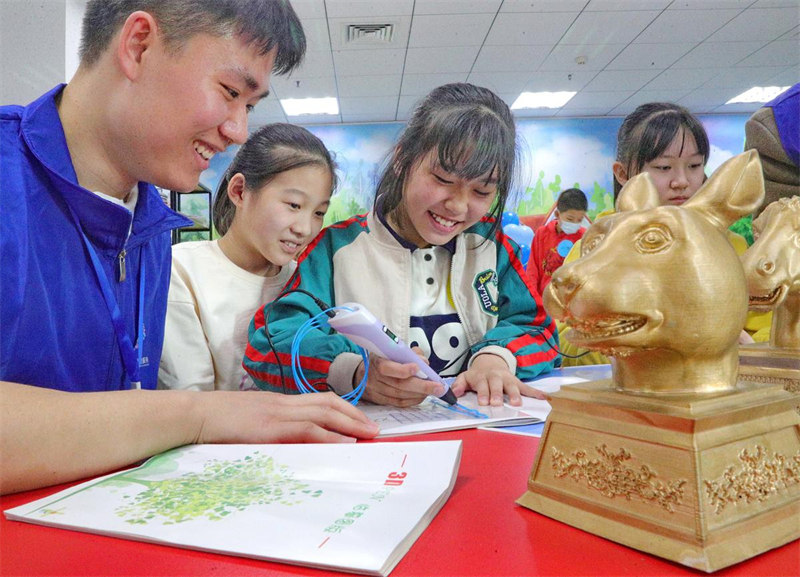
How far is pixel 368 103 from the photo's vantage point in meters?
5.62

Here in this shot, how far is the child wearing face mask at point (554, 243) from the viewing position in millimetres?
2822

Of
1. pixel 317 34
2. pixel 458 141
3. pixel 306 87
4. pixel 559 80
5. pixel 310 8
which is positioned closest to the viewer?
pixel 458 141

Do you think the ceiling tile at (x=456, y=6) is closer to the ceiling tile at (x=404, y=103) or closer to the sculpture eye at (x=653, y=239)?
the ceiling tile at (x=404, y=103)

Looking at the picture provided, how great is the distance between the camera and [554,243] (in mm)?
3074

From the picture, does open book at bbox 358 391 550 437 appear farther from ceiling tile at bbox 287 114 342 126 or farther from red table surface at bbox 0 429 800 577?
ceiling tile at bbox 287 114 342 126

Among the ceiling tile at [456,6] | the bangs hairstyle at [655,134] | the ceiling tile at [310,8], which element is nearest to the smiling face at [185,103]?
the bangs hairstyle at [655,134]

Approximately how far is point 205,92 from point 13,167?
256 mm

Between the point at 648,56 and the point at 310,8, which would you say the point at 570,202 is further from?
the point at 310,8

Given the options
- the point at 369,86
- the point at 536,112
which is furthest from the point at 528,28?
the point at 536,112

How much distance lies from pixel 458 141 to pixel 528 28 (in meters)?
3.60

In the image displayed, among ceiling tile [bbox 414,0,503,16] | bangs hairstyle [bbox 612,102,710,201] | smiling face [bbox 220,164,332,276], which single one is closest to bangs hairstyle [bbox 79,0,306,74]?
smiling face [bbox 220,164,332,276]

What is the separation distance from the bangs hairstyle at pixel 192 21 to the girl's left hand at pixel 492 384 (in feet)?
1.97

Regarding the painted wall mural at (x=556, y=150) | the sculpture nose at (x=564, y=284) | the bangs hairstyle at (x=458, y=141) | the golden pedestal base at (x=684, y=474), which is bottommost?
the golden pedestal base at (x=684, y=474)

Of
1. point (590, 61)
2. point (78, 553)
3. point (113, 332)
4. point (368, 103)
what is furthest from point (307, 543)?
point (368, 103)
